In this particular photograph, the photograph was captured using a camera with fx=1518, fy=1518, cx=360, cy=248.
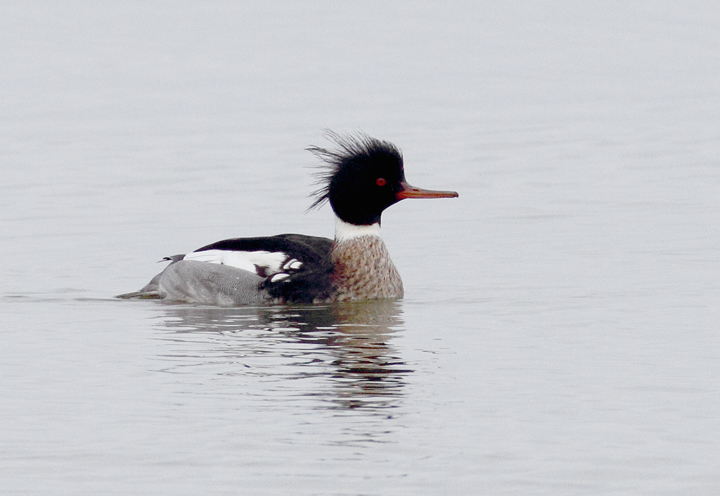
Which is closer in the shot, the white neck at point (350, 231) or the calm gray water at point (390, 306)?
the calm gray water at point (390, 306)

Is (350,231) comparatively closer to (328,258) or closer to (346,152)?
(328,258)

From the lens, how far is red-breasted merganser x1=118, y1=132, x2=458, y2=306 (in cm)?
1301

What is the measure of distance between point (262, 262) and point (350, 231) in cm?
93

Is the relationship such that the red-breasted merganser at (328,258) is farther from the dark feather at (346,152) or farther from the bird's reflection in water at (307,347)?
the bird's reflection in water at (307,347)

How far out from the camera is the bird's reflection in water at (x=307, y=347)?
9461 mm

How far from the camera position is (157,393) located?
30.6ft

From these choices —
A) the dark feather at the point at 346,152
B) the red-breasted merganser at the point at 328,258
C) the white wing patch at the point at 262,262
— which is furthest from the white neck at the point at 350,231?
the white wing patch at the point at 262,262

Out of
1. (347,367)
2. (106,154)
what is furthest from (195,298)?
(106,154)

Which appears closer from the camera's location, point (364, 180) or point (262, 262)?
point (262, 262)

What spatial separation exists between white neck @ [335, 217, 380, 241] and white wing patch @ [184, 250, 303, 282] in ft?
2.10

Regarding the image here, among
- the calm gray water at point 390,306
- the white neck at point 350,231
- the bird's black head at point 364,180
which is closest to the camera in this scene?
the calm gray water at point 390,306

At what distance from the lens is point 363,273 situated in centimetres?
1317

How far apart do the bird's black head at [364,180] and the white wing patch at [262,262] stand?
2.16 ft

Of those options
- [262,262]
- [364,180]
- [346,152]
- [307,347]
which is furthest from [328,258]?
[307,347]
